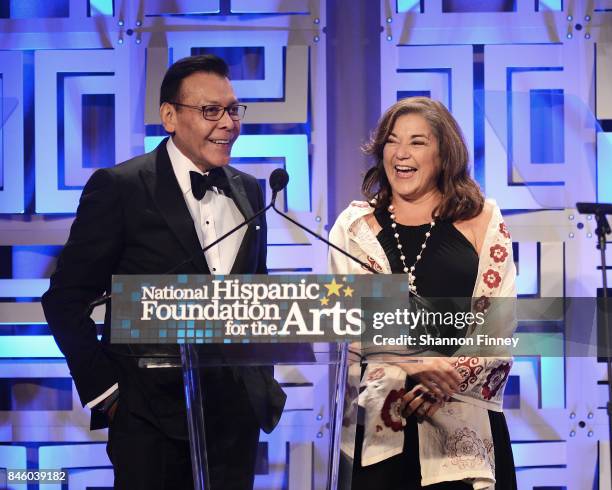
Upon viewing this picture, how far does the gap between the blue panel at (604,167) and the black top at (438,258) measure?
38.3 inches

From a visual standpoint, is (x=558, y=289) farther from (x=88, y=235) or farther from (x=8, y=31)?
(x=8, y=31)

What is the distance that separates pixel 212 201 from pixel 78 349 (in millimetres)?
616

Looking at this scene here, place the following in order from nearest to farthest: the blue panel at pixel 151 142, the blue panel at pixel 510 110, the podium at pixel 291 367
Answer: the podium at pixel 291 367 → the blue panel at pixel 510 110 → the blue panel at pixel 151 142

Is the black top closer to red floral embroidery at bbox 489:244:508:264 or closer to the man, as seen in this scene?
red floral embroidery at bbox 489:244:508:264

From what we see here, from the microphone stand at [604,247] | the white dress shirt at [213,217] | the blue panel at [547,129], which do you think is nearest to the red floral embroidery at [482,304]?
the microphone stand at [604,247]

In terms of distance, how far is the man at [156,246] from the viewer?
2.53m

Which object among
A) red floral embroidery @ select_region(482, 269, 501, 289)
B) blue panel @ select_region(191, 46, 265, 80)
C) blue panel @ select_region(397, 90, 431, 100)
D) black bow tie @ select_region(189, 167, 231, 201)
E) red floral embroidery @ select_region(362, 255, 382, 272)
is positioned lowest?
red floral embroidery @ select_region(482, 269, 501, 289)

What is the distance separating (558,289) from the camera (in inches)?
148

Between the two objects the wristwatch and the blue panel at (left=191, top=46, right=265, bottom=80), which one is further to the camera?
the blue panel at (left=191, top=46, right=265, bottom=80)

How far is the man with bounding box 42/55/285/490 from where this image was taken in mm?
2525

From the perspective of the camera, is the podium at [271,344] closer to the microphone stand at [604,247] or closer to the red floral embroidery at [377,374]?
the red floral embroidery at [377,374]

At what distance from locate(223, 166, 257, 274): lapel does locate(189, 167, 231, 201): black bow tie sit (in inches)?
1.4

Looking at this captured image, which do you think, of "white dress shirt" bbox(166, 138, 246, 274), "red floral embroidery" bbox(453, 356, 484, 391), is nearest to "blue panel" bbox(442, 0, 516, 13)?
"white dress shirt" bbox(166, 138, 246, 274)

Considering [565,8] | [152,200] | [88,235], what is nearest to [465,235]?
[152,200]
